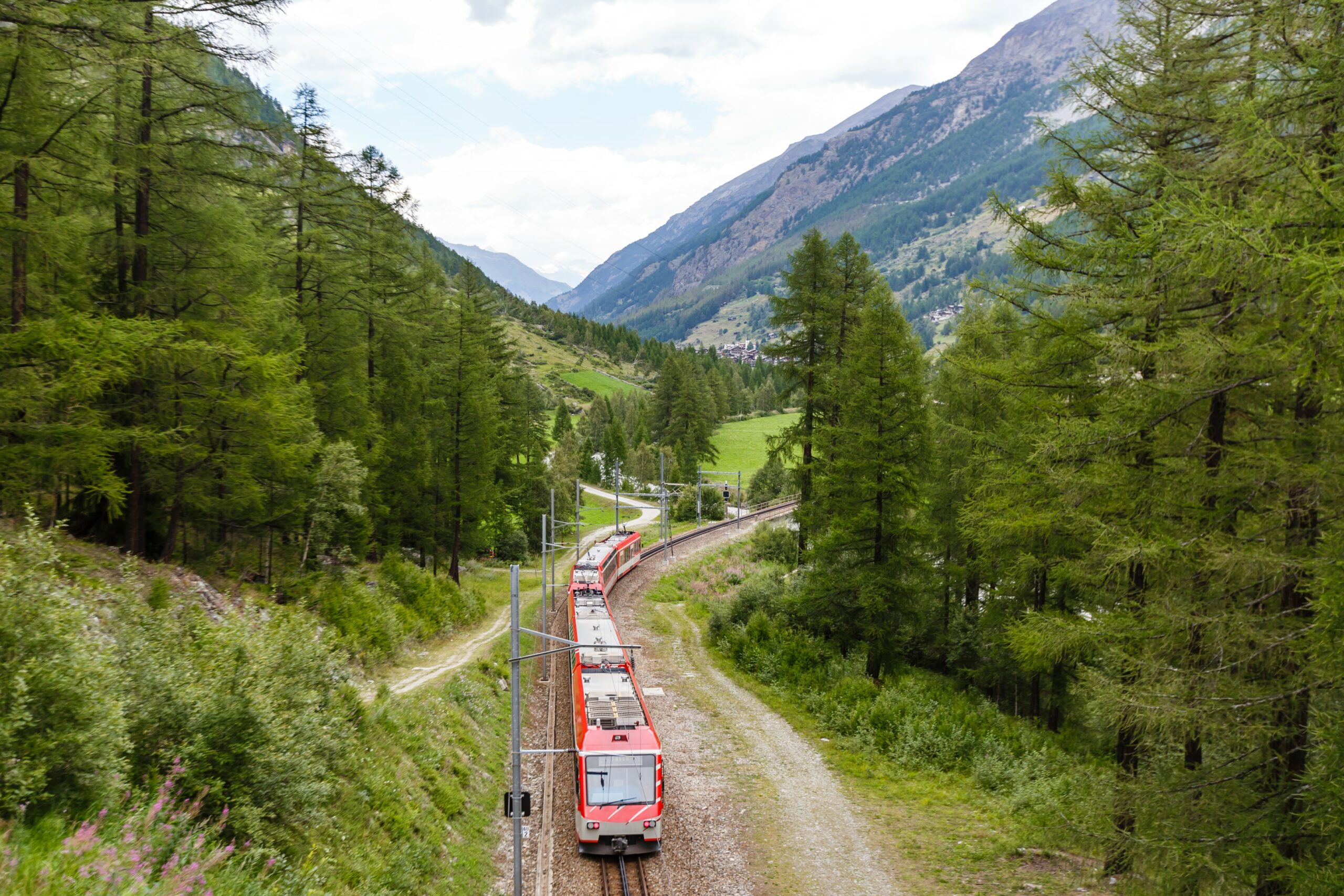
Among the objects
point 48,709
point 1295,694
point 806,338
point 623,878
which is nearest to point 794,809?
point 623,878

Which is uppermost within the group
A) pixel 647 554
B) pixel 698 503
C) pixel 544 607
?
pixel 698 503

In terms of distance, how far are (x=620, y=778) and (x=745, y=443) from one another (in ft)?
300

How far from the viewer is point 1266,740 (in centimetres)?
805

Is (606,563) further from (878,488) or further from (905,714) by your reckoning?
(905,714)

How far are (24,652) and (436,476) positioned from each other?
27.5 meters

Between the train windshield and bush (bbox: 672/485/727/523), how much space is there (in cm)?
5078

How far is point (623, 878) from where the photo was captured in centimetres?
1412

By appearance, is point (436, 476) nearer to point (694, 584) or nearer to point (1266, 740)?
point (694, 584)

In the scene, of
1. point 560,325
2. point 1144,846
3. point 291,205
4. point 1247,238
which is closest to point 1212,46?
point 1247,238

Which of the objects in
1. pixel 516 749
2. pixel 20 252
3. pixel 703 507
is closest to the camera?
pixel 20 252

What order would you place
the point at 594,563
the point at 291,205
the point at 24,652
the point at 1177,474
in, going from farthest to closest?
1. the point at 594,563
2. the point at 291,205
3. the point at 1177,474
4. the point at 24,652

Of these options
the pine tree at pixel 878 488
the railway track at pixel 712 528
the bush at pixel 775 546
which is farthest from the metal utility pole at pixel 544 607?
→ the railway track at pixel 712 528

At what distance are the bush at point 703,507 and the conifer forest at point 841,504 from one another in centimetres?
3967

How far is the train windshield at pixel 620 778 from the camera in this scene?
15.2 m
